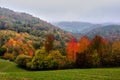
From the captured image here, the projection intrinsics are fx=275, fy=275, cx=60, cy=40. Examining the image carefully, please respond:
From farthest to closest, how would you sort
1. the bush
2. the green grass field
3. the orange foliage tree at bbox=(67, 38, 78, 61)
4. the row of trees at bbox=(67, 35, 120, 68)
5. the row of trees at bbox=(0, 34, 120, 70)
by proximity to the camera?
1. the bush
2. the orange foliage tree at bbox=(67, 38, 78, 61)
3. the row of trees at bbox=(0, 34, 120, 70)
4. the row of trees at bbox=(67, 35, 120, 68)
5. the green grass field

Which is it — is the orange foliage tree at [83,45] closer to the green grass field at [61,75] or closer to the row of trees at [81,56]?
the row of trees at [81,56]

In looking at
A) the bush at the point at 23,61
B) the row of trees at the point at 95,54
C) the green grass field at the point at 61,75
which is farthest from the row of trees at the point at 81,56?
the green grass field at the point at 61,75

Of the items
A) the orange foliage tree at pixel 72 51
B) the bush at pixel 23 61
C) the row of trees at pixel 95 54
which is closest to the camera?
the row of trees at pixel 95 54

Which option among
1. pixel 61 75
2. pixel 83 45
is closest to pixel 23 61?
pixel 83 45

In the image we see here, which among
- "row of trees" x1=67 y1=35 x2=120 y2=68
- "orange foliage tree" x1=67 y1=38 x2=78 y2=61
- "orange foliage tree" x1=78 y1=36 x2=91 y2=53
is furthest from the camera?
"orange foliage tree" x1=67 y1=38 x2=78 y2=61

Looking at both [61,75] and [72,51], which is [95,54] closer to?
[72,51]

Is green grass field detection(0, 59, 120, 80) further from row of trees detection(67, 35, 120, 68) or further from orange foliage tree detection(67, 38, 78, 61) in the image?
orange foliage tree detection(67, 38, 78, 61)

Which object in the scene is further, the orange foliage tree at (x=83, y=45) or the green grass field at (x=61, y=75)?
the orange foliage tree at (x=83, y=45)

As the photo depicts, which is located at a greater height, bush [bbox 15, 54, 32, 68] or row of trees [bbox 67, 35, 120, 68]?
row of trees [bbox 67, 35, 120, 68]

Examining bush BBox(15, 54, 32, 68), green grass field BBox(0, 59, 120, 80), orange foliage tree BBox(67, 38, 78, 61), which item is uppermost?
orange foliage tree BBox(67, 38, 78, 61)

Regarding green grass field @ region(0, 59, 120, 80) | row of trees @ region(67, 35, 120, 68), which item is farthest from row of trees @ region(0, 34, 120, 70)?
green grass field @ region(0, 59, 120, 80)

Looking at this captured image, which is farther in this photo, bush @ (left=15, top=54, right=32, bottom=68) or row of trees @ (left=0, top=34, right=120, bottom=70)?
bush @ (left=15, top=54, right=32, bottom=68)

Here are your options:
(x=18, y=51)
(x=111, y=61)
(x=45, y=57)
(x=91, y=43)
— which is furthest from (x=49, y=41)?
(x=18, y=51)

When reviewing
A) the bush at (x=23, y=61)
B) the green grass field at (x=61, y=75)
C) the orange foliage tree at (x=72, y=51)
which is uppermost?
the orange foliage tree at (x=72, y=51)
